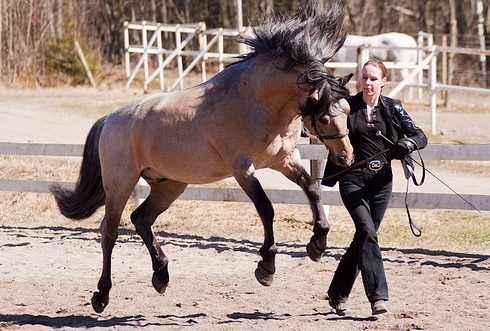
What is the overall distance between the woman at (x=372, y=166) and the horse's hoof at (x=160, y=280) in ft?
4.41

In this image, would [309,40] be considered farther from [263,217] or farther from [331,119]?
[263,217]

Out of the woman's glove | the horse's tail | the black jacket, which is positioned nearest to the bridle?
the black jacket

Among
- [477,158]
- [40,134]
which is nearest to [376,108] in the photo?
[477,158]

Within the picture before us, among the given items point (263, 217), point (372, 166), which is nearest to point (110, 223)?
point (263, 217)

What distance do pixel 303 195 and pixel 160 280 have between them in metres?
3.17

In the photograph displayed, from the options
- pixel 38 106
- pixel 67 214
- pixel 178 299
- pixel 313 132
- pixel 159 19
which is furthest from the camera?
pixel 159 19

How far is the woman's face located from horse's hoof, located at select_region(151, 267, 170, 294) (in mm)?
2106

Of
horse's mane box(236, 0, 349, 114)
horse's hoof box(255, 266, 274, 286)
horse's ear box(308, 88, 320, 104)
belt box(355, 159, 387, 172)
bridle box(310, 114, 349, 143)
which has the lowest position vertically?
horse's hoof box(255, 266, 274, 286)

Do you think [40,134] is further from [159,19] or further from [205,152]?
[159,19]

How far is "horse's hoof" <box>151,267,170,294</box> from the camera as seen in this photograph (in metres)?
6.46

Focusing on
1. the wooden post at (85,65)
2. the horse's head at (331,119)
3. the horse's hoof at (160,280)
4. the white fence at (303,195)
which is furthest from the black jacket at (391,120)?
the wooden post at (85,65)

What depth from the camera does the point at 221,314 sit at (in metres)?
6.21

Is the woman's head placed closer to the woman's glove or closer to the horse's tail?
the woman's glove

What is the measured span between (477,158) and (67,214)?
13.3 feet
